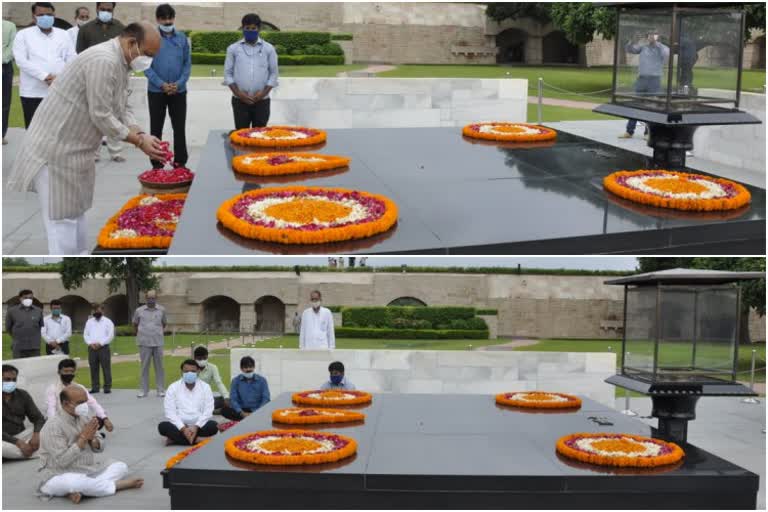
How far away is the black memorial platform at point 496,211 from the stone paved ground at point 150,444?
65.8 inches

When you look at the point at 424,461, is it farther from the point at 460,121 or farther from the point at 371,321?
the point at 371,321

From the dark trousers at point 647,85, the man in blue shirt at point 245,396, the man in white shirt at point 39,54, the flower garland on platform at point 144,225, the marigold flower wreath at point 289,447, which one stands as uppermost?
the man in white shirt at point 39,54


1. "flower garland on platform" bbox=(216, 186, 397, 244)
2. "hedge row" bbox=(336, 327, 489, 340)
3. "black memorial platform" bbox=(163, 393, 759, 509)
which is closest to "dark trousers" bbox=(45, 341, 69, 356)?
"flower garland on platform" bbox=(216, 186, 397, 244)

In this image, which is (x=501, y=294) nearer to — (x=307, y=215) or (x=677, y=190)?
(x=677, y=190)

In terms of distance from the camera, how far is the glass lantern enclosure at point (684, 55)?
4.91 metres

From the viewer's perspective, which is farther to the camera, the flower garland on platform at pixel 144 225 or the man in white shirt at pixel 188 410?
the man in white shirt at pixel 188 410

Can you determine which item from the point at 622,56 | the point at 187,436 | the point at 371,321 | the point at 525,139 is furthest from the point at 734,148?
the point at 371,321

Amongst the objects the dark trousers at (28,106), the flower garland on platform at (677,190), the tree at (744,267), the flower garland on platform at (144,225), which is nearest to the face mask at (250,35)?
the dark trousers at (28,106)

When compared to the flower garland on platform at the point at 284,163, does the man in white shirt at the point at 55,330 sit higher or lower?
lower

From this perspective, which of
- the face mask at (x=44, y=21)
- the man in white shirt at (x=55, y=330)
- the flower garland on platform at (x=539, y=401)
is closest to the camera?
the flower garland on platform at (x=539, y=401)

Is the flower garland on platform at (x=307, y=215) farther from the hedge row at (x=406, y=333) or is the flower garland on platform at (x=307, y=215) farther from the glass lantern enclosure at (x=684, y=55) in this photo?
the hedge row at (x=406, y=333)

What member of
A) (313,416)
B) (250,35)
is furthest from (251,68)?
(313,416)

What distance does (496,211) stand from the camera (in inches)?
164

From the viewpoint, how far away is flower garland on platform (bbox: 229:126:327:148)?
6172 millimetres
